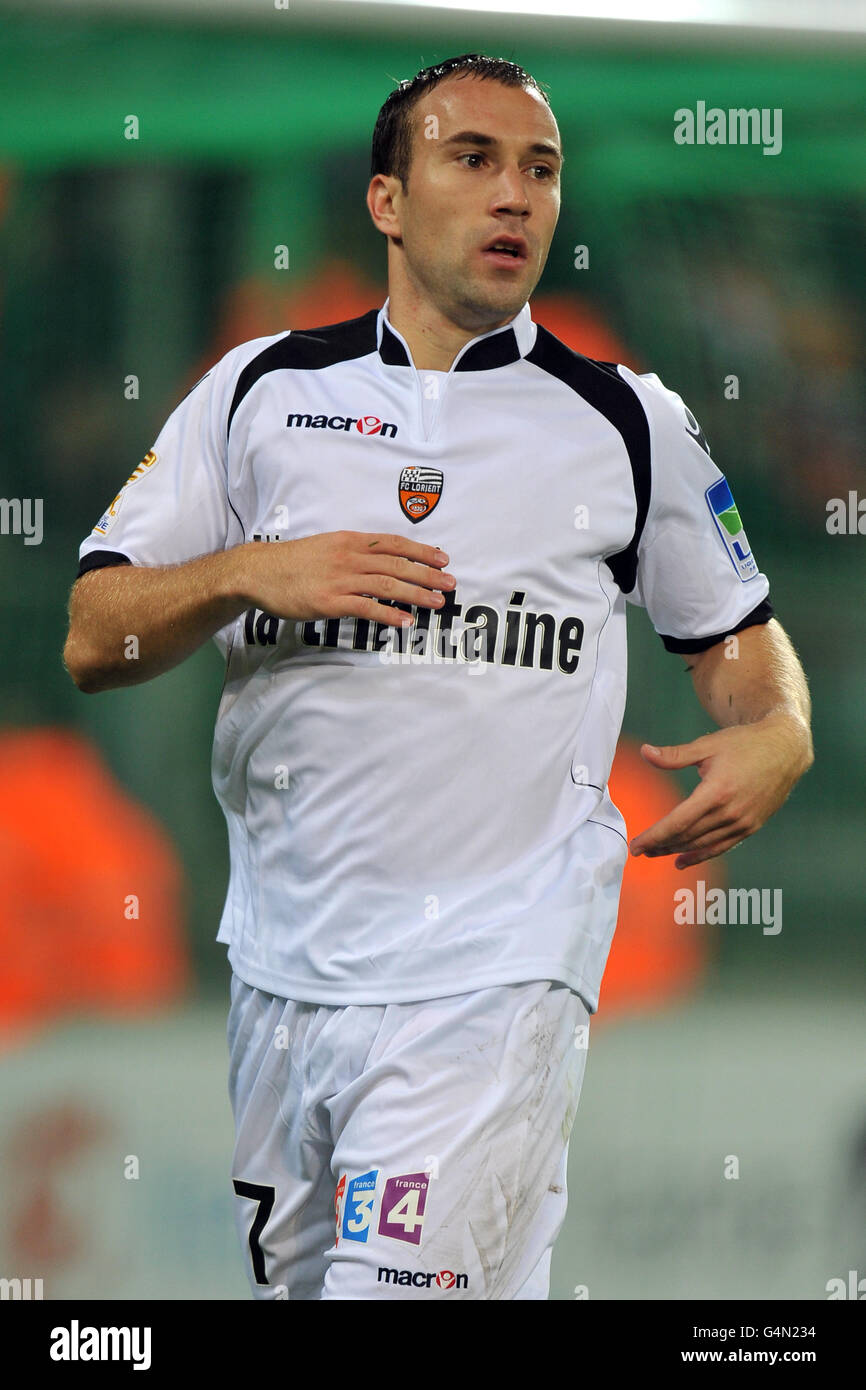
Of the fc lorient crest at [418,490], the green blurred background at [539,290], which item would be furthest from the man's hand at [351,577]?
the green blurred background at [539,290]

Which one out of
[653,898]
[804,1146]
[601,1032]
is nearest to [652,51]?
[653,898]

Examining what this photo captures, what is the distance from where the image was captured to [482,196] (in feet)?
7.39

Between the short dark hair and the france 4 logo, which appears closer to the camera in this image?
Answer: the france 4 logo

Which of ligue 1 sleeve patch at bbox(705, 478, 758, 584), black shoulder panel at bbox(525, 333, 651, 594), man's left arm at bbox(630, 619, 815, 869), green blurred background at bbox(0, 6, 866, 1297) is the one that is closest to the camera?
man's left arm at bbox(630, 619, 815, 869)

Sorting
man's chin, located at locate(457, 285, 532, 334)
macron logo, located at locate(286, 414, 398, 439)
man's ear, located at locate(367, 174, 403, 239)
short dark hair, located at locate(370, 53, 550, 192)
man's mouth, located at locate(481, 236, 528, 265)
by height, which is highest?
short dark hair, located at locate(370, 53, 550, 192)

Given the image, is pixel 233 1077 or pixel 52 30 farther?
pixel 52 30

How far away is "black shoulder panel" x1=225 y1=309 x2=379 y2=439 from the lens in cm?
232

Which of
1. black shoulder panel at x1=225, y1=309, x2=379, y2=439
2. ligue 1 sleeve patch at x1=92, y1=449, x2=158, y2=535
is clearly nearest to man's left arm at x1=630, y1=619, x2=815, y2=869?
black shoulder panel at x1=225, y1=309, x2=379, y2=439

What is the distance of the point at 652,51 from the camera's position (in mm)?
3789

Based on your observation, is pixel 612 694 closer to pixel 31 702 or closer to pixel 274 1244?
pixel 274 1244

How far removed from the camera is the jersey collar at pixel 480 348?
232 centimetres

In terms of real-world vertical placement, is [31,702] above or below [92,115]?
below

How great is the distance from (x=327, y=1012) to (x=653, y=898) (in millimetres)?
1784

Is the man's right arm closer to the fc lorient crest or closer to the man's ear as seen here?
the fc lorient crest
